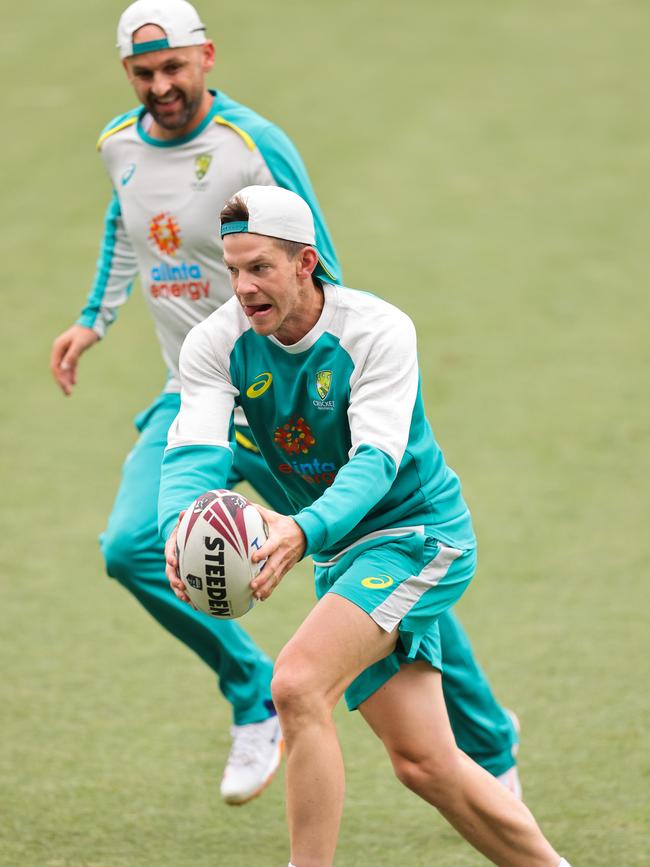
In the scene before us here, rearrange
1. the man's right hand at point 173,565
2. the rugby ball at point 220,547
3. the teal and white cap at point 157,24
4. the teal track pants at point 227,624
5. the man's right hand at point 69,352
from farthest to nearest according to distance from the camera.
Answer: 1. the man's right hand at point 69,352
2. the teal and white cap at point 157,24
3. the teal track pants at point 227,624
4. the man's right hand at point 173,565
5. the rugby ball at point 220,547

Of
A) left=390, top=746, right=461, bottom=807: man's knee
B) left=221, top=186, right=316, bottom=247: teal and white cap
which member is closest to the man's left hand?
left=390, top=746, right=461, bottom=807: man's knee

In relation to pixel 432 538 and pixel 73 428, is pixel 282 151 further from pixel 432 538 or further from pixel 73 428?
pixel 73 428

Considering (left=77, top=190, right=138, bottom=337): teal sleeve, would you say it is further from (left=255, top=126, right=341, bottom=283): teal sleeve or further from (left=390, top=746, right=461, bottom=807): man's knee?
(left=390, top=746, right=461, bottom=807): man's knee

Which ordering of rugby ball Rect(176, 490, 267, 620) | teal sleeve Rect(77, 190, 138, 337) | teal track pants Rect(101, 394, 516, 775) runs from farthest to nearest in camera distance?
teal sleeve Rect(77, 190, 138, 337)
teal track pants Rect(101, 394, 516, 775)
rugby ball Rect(176, 490, 267, 620)

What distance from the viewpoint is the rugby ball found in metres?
3.90

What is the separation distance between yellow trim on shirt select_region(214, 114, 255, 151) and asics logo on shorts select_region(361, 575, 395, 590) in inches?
80.1

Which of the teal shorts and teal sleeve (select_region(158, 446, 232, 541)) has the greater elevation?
teal sleeve (select_region(158, 446, 232, 541))

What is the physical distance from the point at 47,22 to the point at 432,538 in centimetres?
1369

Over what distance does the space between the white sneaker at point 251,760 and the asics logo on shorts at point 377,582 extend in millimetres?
1421

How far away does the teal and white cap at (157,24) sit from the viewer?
5504 mm

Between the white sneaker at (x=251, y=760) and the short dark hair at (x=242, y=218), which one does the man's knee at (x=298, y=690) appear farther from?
the white sneaker at (x=251, y=760)

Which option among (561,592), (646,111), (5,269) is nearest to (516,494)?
(561,592)

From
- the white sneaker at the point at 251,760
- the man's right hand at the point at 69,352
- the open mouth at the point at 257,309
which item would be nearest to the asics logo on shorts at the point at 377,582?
the open mouth at the point at 257,309

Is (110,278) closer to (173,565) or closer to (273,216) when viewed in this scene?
(273,216)
